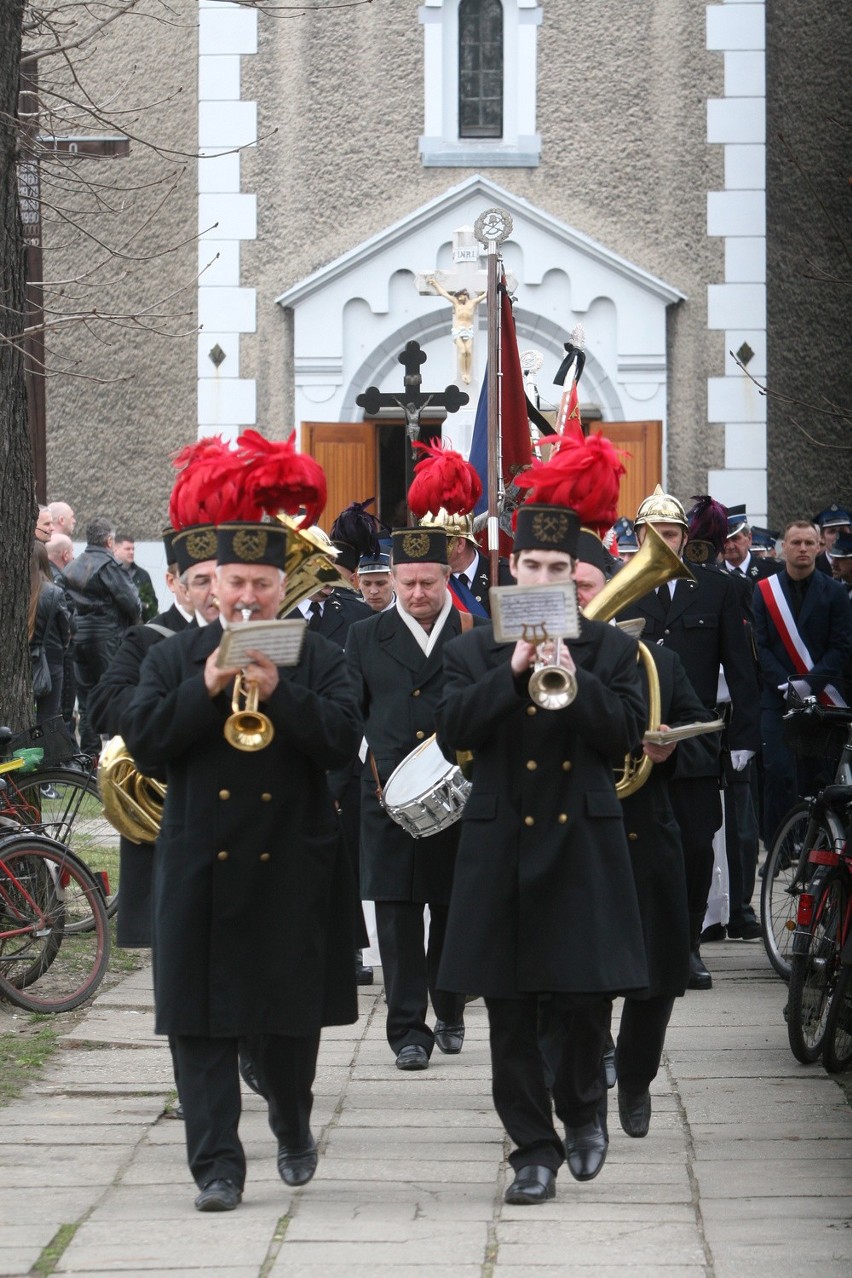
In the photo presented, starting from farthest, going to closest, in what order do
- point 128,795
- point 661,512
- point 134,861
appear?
point 661,512 < point 134,861 < point 128,795

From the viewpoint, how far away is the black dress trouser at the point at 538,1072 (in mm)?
5375

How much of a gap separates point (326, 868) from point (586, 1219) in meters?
1.11

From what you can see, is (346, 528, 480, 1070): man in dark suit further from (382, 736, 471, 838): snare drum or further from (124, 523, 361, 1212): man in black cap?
(124, 523, 361, 1212): man in black cap

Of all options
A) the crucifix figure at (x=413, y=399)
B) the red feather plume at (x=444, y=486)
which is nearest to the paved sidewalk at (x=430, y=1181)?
the red feather plume at (x=444, y=486)

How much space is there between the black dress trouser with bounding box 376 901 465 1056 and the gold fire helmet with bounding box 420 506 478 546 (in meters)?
1.93

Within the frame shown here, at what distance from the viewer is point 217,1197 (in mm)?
5289

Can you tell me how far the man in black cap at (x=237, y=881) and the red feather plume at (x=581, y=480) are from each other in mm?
833

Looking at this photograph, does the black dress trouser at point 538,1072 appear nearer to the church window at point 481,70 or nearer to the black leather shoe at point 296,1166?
the black leather shoe at point 296,1166

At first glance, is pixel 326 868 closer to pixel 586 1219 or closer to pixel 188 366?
pixel 586 1219

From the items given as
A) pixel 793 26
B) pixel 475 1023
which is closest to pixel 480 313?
pixel 793 26

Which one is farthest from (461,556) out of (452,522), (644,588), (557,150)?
(557,150)

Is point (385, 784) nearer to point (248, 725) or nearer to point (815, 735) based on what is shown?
point (815, 735)

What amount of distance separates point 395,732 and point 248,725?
2517 mm

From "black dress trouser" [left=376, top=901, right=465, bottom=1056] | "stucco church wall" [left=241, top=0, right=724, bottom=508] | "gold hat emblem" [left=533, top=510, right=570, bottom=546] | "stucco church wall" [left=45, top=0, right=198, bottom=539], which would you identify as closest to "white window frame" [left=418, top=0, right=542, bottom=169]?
"stucco church wall" [left=241, top=0, right=724, bottom=508]
